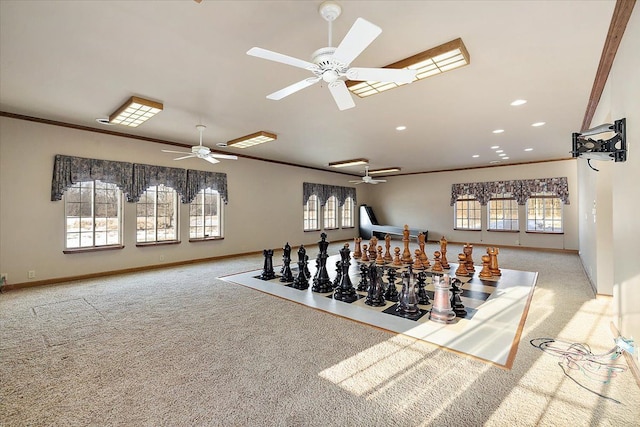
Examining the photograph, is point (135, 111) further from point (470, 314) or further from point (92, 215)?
point (470, 314)

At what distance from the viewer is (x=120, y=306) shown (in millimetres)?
3771

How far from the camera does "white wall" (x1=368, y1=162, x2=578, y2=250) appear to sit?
8.30 m

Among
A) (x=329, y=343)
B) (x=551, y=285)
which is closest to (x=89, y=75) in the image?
(x=329, y=343)

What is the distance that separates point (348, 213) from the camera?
11898mm

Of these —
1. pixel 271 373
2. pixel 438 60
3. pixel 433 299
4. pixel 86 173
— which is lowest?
pixel 271 373

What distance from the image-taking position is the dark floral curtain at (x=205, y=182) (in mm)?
6797

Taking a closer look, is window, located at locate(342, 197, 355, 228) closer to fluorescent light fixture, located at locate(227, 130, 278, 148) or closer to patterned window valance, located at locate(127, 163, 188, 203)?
fluorescent light fixture, located at locate(227, 130, 278, 148)

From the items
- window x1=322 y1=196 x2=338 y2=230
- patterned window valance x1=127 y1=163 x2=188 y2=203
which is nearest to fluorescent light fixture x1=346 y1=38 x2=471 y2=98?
patterned window valance x1=127 y1=163 x2=188 y2=203

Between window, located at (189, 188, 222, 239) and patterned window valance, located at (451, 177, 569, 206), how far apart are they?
25.2ft

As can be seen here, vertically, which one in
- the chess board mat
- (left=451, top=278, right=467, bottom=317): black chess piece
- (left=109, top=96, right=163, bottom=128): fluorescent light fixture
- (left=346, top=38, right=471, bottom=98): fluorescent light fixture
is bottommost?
the chess board mat

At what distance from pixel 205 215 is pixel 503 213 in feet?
29.3

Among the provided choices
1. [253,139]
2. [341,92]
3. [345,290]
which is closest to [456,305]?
[345,290]

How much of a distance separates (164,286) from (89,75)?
3.07 m

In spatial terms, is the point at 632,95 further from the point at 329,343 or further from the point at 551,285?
the point at 551,285
